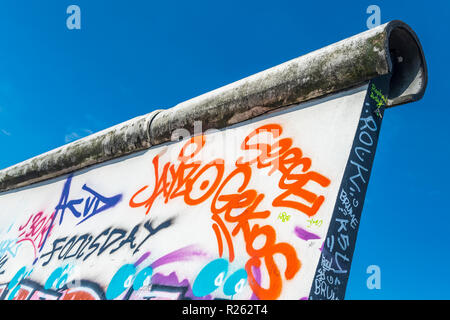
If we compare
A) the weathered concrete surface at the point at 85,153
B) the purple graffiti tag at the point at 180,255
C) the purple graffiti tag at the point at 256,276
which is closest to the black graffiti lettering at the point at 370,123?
the purple graffiti tag at the point at 256,276

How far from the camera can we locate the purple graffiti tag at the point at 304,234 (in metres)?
2.28

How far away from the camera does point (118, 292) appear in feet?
10.00

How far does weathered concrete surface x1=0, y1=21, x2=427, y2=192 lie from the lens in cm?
276

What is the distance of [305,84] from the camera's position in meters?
3.02

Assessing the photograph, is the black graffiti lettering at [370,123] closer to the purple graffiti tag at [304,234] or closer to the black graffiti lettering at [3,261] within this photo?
the purple graffiti tag at [304,234]

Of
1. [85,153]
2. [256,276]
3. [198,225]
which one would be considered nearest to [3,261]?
[85,153]

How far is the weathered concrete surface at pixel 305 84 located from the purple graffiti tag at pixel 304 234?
1143 millimetres

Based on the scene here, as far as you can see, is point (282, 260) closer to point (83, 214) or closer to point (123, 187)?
point (123, 187)

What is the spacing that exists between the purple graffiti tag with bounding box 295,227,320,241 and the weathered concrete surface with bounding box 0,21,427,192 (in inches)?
45.0

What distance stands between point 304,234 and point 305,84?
1269 mm

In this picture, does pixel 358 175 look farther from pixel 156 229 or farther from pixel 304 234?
pixel 156 229
